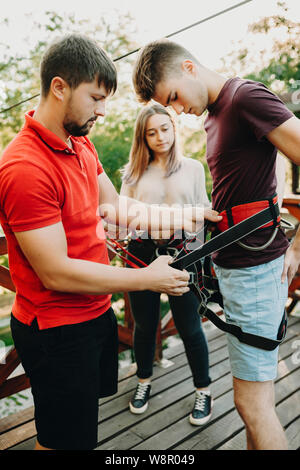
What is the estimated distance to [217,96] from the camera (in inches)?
49.6

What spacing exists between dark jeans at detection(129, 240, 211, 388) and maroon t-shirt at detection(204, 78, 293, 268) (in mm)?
809

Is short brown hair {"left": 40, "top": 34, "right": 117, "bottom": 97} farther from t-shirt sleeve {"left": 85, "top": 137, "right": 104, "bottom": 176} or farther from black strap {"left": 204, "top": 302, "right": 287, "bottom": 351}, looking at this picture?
black strap {"left": 204, "top": 302, "right": 287, "bottom": 351}

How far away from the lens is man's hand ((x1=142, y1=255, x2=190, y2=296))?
1.23 m

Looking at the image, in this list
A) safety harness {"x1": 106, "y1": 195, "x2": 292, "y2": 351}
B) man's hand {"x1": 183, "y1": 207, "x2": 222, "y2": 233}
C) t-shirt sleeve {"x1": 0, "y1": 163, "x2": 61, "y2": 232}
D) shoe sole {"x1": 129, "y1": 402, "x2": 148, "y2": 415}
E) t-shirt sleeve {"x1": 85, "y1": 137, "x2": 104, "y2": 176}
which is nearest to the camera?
t-shirt sleeve {"x1": 0, "y1": 163, "x2": 61, "y2": 232}

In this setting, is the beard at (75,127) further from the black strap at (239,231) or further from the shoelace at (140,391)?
the shoelace at (140,391)

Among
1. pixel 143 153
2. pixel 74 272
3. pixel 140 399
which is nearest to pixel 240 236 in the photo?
pixel 74 272

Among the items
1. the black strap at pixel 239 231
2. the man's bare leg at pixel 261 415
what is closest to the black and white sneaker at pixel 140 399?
the man's bare leg at pixel 261 415

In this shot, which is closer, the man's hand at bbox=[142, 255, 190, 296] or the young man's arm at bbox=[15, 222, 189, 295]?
the young man's arm at bbox=[15, 222, 189, 295]

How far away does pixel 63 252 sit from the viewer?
1.08 m

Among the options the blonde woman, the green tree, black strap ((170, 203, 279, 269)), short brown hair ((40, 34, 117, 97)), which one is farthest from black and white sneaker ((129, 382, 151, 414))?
the green tree

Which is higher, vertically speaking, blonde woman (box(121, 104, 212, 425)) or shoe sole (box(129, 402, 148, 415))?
blonde woman (box(121, 104, 212, 425))

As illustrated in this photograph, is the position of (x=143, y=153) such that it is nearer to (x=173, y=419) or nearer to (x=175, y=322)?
(x=175, y=322)

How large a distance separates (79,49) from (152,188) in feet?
3.82
